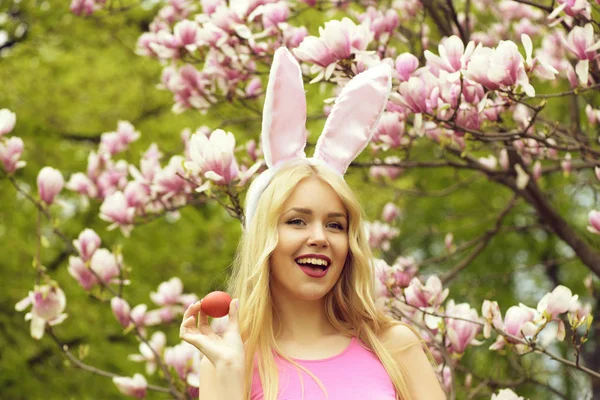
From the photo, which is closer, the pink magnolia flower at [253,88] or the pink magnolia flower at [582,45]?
the pink magnolia flower at [582,45]

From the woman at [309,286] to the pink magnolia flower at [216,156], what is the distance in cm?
15

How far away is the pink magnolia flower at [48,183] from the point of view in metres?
3.49

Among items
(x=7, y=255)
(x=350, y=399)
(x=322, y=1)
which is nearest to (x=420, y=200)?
(x=7, y=255)

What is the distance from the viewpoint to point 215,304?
92.1 inches

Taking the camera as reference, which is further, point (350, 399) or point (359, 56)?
point (359, 56)

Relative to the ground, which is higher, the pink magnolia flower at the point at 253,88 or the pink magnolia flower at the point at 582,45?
the pink magnolia flower at the point at 582,45

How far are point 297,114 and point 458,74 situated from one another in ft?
1.64

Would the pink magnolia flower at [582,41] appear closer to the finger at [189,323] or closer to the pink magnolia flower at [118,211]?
the finger at [189,323]

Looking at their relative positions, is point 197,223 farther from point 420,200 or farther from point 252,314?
point 420,200

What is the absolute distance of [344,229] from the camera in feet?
8.59

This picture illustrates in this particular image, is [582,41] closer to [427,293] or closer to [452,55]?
[452,55]

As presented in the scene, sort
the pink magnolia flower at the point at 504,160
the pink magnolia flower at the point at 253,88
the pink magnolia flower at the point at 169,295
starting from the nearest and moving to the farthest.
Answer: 1. the pink magnolia flower at the point at 504,160
2. the pink magnolia flower at the point at 253,88
3. the pink magnolia flower at the point at 169,295

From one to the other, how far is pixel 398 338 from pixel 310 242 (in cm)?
43

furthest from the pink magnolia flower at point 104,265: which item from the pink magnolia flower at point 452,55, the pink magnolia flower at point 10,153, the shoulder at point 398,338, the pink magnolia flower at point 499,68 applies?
the pink magnolia flower at point 499,68
